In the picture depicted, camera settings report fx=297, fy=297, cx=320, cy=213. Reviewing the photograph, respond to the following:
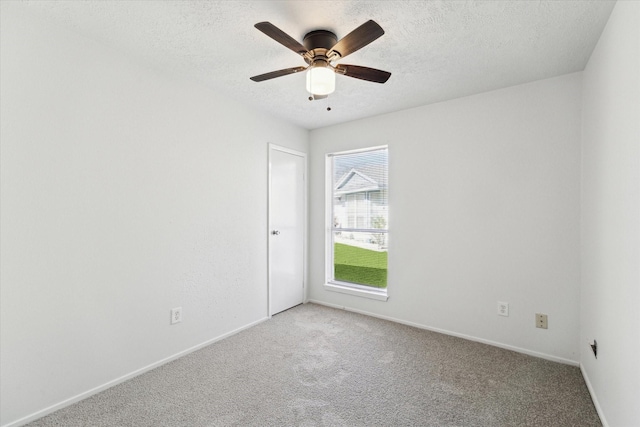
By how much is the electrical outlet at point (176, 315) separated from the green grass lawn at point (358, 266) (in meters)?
2.06

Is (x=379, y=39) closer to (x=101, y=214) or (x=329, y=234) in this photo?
(x=101, y=214)

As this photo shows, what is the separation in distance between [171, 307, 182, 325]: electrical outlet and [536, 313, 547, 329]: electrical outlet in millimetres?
3111

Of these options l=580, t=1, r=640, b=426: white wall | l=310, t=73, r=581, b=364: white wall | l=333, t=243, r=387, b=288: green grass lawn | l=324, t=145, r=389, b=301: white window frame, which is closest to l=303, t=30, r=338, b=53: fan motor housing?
l=580, t=1, r=640, b=426: white wall

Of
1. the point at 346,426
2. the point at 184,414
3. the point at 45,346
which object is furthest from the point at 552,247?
the point at 45,346

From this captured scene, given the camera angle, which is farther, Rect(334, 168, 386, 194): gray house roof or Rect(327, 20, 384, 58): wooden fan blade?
Rect(334, 168, 386, 194): gray house roof

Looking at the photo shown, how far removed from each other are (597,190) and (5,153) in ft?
12.0

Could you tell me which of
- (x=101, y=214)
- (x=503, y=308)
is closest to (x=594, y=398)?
(x=503, y=308)

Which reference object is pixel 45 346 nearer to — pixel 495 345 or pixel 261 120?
pixel 261 120

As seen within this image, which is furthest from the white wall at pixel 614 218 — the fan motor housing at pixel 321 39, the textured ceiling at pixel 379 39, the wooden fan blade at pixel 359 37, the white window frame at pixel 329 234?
the white window frame at pixel 329 234

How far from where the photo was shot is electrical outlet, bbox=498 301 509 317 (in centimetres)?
272

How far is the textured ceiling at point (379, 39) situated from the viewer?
5.57 feet

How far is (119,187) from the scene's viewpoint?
2.18 metres

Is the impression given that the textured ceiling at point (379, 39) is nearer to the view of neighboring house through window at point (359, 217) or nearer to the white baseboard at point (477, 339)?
the view of neighboring house through window at point (359, 217)

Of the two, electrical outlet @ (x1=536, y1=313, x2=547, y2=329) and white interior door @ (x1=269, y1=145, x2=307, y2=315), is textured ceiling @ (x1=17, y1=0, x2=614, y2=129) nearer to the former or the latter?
white interior door @ (x1=269, y1=145, x2=307, y2=315)
